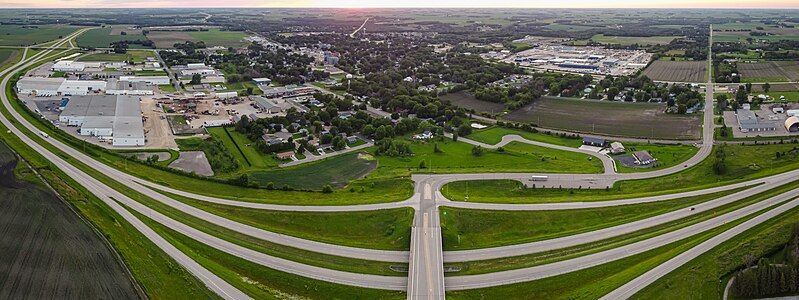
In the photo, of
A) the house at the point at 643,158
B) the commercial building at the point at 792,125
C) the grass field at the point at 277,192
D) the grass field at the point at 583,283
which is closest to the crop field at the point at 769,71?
the commercial building at the point at 792,125

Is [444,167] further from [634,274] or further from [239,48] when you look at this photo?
Answer: [239,48]

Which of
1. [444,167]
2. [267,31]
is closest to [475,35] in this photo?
[267,31]

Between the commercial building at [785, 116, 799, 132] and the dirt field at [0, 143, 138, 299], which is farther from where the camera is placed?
the commercial building at [785, 116, 799, 132]

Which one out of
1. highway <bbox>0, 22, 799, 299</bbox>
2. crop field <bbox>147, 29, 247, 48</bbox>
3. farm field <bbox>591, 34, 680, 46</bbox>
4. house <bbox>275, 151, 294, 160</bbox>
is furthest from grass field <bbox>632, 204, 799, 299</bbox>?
crop field <bbox>147, 29, 247, 48</bbox>

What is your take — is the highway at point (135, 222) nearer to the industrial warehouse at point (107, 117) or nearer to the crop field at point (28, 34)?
the industrial warehouse at point (107, 117)

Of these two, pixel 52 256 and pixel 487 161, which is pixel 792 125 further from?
pixel 52 256

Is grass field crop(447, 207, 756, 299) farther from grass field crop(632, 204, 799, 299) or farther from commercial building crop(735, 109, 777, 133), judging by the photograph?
commercial building crop(735, 109, 777, 133)
